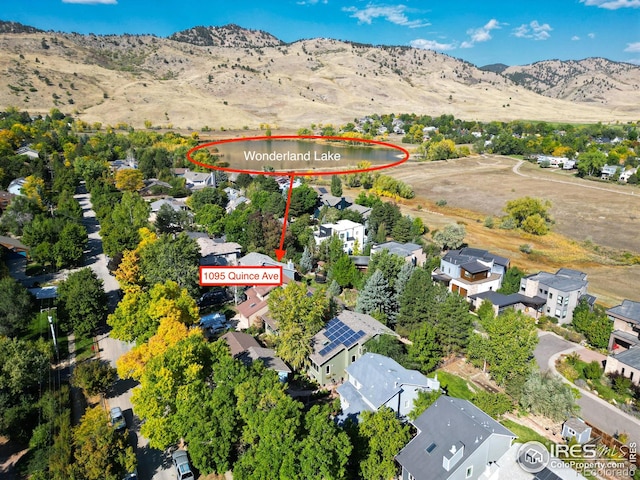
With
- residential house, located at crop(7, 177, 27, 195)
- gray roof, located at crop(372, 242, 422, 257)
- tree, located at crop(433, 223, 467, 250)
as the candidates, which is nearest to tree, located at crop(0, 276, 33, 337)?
gray roof, located at crop(372, 242, 422, 257)

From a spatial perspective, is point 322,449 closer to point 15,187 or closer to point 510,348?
point 510,348

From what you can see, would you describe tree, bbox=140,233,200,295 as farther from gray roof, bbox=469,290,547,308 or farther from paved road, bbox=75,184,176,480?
gray roof, bbox=469,290,547,308

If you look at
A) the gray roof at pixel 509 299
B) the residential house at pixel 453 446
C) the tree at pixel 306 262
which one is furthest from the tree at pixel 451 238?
the residential house at pixel 453 446

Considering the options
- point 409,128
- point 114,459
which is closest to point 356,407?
point 114,459

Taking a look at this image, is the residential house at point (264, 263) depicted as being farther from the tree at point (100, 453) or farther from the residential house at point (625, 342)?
the residential house at point (625, 342)

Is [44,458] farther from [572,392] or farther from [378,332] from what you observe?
[572,392]
